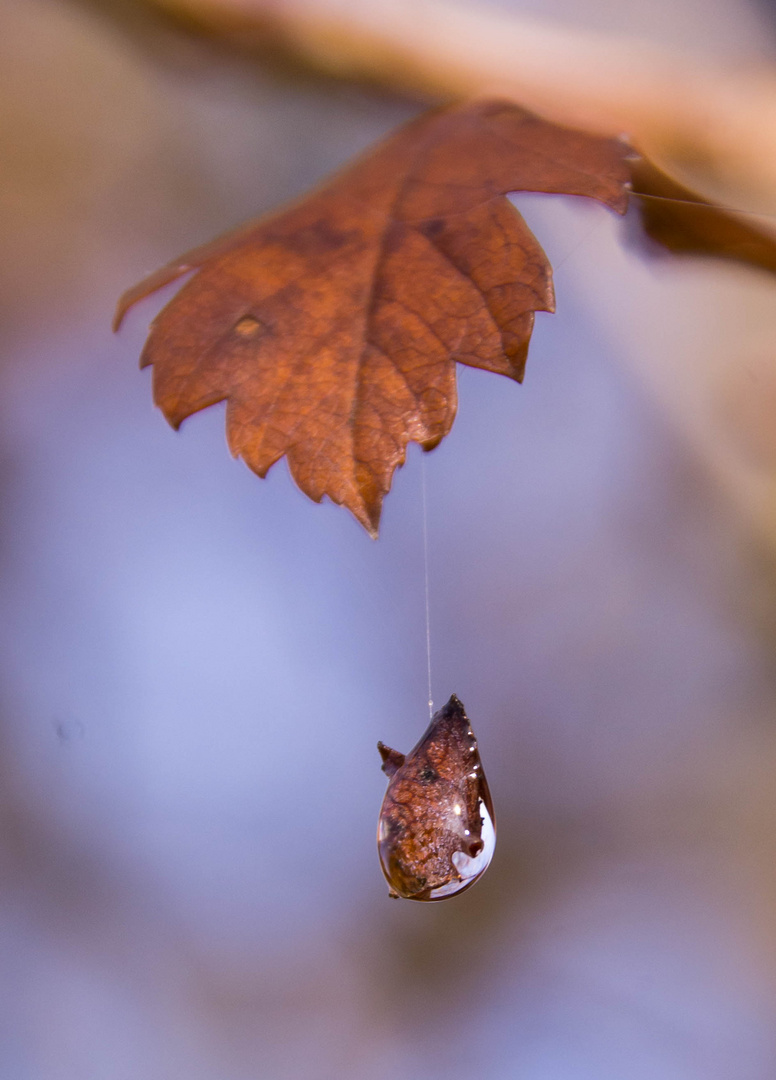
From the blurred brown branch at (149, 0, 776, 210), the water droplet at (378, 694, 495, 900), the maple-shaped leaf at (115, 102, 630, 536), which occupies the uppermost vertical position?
the blurred brown branch at (149, 0, 776, 210)

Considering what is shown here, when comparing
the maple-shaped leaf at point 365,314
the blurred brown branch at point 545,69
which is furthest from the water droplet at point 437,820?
the blurred brown branch at point 545,69

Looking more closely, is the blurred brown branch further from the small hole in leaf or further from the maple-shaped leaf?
the small hole in leaf

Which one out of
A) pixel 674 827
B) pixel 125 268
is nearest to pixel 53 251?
pixel 125 268

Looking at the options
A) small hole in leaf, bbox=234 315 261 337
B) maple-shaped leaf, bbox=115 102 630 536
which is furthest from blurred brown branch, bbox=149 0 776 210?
small hole in leaf, bbox=234 315 261 337

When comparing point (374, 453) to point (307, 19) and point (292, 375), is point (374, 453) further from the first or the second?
point (307, 19)

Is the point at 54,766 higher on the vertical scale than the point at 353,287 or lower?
higher
